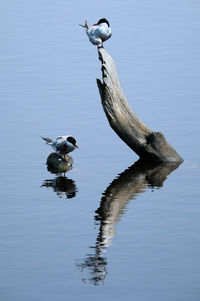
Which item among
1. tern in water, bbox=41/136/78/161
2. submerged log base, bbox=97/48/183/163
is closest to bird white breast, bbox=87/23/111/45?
submerged log base, bbox=97/48/183/163

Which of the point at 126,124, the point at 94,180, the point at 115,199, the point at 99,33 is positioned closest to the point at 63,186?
the point at 94,180

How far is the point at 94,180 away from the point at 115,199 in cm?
142

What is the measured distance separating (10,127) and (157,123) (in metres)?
3.89

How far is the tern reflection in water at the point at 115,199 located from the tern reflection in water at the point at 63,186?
70 centimetres

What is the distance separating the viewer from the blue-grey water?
1480 centimetres

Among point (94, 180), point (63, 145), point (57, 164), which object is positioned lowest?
point (94, 180)

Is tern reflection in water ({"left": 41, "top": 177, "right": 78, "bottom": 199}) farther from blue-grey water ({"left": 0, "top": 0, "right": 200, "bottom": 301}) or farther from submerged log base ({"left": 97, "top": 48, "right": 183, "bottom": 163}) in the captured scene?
submerged log base ({"left": 97, "top": 48, "right": 183, "bottom": 163})

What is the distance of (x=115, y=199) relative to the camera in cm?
1917

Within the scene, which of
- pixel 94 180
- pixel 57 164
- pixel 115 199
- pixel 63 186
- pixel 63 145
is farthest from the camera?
pixel 57 164

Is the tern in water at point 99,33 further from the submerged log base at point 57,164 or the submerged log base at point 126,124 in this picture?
the submerged log base at point 57,164

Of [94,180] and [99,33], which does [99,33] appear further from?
[94,180]

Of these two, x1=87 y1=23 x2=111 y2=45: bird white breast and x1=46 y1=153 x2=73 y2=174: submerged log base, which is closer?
x1=46 y1=153 x2=73 y2=174: submerged log base

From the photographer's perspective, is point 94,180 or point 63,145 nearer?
point 94,180

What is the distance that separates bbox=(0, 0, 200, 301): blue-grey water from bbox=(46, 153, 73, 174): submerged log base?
23 centimetres
